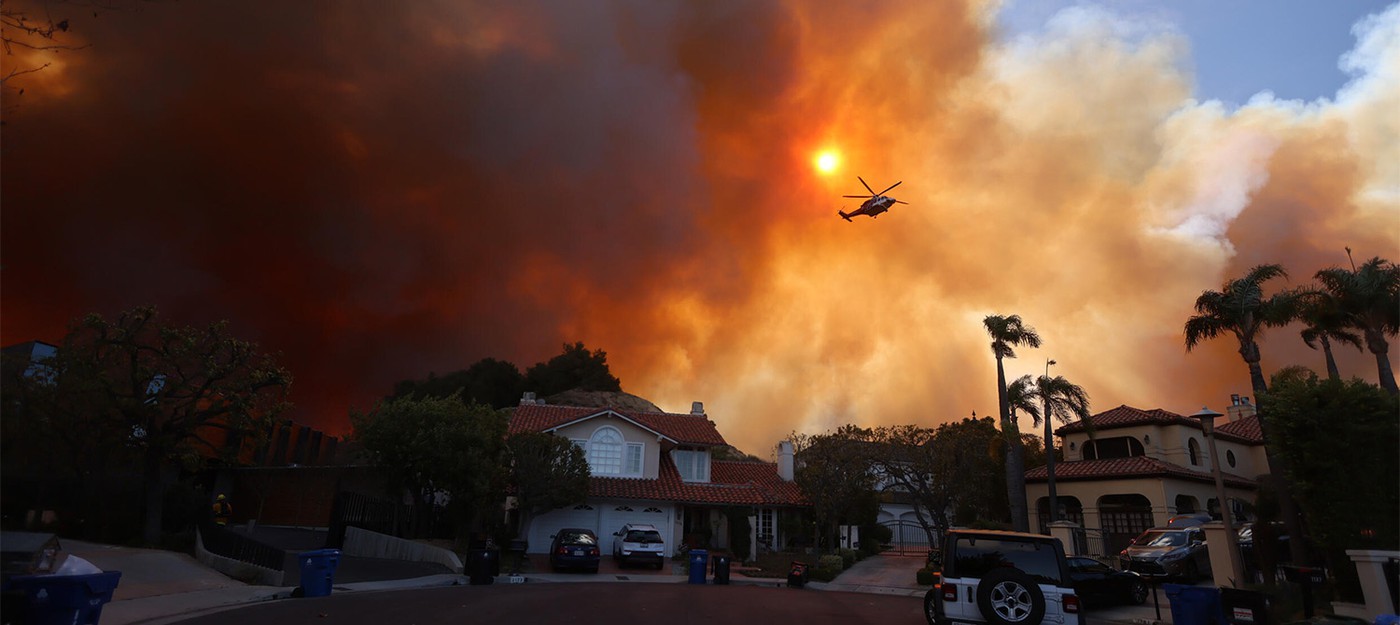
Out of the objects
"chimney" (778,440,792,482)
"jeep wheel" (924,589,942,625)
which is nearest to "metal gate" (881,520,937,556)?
"chimney" (778,440,792,482)

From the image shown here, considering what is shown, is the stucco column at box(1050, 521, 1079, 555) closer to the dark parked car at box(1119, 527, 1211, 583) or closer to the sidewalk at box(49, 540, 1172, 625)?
the dark parked car at box(1119, 527, 1211, 583)

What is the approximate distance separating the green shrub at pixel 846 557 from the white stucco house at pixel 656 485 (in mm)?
3381

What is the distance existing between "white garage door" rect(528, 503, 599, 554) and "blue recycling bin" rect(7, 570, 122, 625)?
985 inches

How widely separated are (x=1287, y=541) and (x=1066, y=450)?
80.9 ft

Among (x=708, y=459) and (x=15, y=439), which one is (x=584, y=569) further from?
(x=15, y=439)

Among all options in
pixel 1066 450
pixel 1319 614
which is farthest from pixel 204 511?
pixel 1066 450

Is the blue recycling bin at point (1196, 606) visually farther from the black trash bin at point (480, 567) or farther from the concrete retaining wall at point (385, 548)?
the concrete retaining wall at point (385, 548)

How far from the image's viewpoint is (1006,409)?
3403 cm

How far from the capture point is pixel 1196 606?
12.2m

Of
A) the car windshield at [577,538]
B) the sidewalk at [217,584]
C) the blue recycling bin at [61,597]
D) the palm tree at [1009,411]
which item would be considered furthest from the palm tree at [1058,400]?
the blue recycling bin at [61,597]

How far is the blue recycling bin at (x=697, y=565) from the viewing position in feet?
79.7

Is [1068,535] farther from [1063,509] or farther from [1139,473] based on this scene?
[1063,509]

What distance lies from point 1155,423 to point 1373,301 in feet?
67.1

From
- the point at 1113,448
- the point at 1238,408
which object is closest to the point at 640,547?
the point at 1113,448
